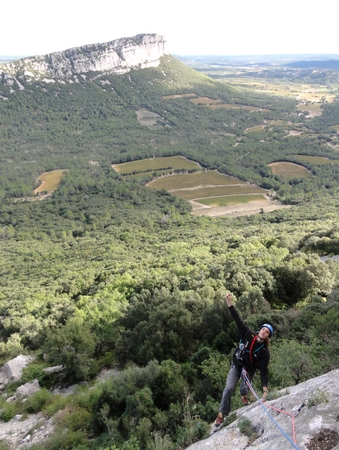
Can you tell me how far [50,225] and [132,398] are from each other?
89214 mm

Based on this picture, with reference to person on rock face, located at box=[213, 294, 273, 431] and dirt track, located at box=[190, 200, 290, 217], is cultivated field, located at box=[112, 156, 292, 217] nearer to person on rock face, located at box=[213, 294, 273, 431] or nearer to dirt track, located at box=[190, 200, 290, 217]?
dirt track, located at box=[190, 200, 290, 217]

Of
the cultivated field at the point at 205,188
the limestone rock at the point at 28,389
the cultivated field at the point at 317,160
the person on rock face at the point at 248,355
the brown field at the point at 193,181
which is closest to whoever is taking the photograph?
the person on rock face at the point at 248,355

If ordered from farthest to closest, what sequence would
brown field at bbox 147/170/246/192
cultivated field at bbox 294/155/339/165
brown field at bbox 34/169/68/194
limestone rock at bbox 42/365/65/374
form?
cultivated field at bbox 294/155/339/165
brown field at bbox 34/169/68/194
brown field at bbox 147/170/246/192
limestone rock at bbox 42/365/65/374

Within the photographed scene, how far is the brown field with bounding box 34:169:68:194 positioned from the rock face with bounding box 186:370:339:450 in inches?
5143

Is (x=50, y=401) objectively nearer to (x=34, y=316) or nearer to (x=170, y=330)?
(x=170, y=330)

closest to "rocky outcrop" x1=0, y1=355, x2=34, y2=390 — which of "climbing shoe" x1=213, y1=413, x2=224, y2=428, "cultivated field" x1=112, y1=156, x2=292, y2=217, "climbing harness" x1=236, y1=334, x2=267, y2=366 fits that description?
"climbing shoe" x1=213, y1=413, x2=224, y2=428

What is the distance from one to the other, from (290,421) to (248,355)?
6.28 ft

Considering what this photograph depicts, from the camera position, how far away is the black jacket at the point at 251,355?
31.3ft

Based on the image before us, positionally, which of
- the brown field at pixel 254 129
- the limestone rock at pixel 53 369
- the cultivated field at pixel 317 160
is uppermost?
the brown field at pixel 254 129

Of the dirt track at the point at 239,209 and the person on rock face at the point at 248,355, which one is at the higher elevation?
the person on rock face at the point at 248,355

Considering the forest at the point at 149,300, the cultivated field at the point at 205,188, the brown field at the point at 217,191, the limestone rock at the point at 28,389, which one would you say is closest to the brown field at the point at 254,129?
the cultivated field at the point at 205,188

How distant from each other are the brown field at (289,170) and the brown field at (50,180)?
88204 millimetres

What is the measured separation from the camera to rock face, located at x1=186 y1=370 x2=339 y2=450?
7887 millimetres

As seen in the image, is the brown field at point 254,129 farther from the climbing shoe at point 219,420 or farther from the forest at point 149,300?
the climbing shoe at point 219,420
